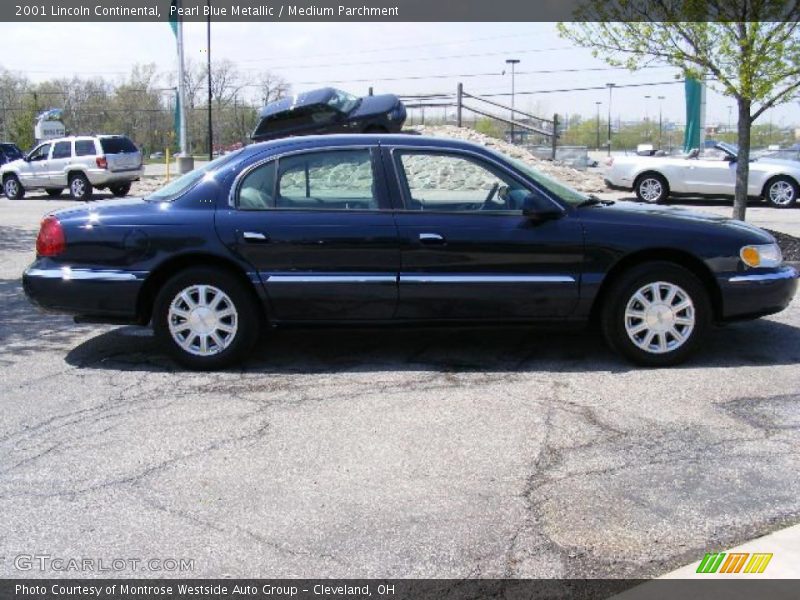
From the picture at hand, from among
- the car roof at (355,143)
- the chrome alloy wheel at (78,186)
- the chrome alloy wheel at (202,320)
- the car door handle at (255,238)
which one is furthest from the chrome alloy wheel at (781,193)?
the chrome alloy wheel at (78,186)

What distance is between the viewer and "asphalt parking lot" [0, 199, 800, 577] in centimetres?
337

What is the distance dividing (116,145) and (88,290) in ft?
62.4

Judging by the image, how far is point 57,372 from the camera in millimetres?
5809

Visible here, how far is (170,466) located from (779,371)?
13.4 ft

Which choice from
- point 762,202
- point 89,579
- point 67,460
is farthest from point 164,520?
point 762,202

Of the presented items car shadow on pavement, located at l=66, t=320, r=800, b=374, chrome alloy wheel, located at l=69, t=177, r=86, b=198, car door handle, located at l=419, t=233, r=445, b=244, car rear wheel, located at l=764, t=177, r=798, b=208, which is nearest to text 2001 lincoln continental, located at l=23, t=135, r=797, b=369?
car door handle, located at l=419, t=233, r=445, b=244

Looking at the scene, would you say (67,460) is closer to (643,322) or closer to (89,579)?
(89,579)

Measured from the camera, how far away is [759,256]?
227 inches

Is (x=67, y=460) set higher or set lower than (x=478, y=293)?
lower

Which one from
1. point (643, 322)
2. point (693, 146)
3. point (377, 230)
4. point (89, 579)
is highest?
point (693, 146)

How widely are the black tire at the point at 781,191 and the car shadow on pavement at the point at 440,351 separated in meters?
12.4

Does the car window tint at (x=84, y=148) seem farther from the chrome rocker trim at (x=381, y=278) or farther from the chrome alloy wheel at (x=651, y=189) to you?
the chrome rocker trim at (x=381, y=278)

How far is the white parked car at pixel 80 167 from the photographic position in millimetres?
23094

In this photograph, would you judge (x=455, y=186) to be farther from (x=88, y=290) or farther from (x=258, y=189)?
(x=88, y=290)
